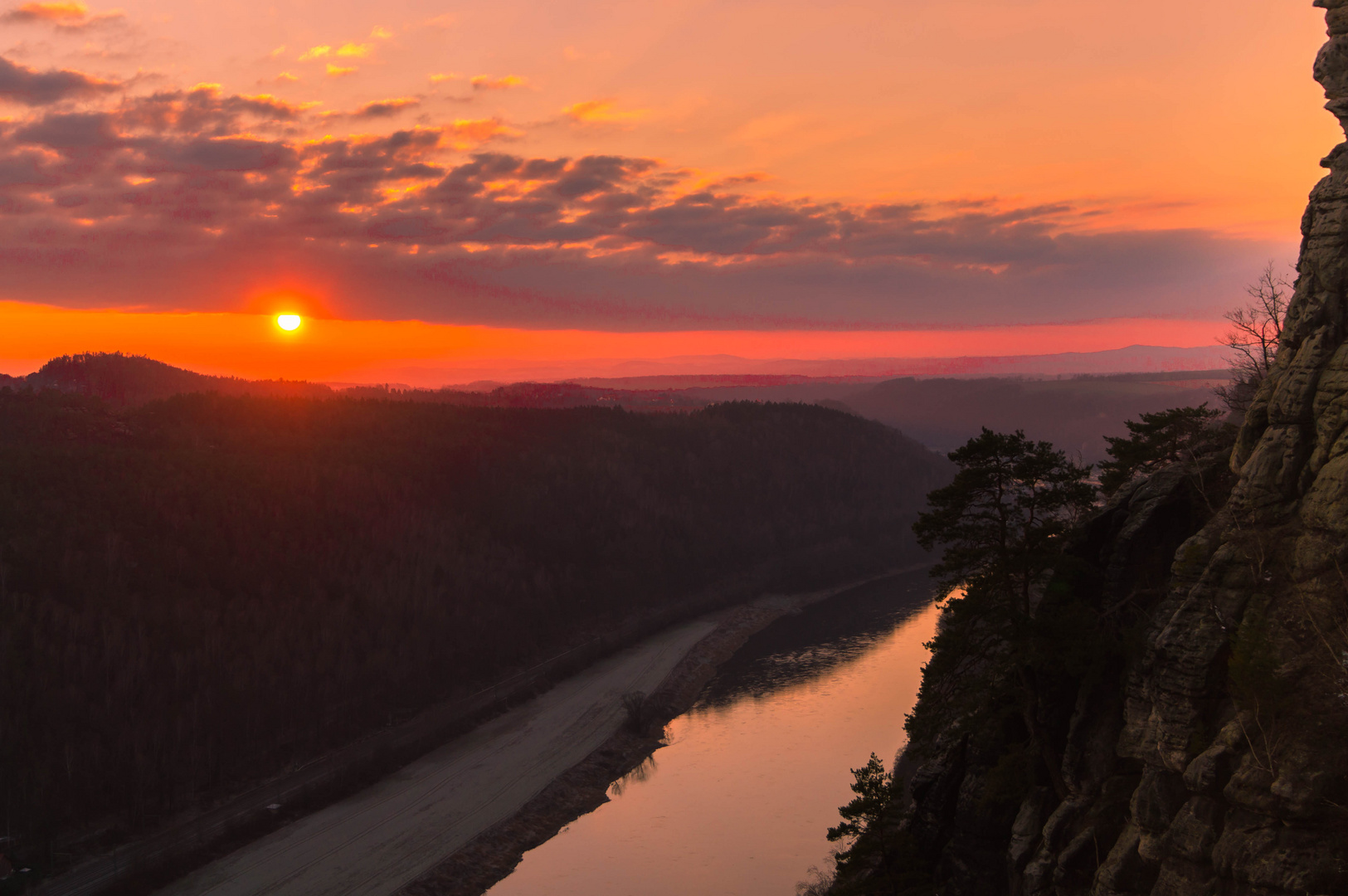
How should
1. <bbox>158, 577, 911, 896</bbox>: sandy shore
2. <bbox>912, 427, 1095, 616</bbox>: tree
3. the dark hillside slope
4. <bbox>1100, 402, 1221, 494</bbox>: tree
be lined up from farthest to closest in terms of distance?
the dark hillside slope
<bbox>158, 577, 911, 896</bbox>: sandy shore
<bbox>1100, 402, 1221, 494</bbox>: tree
<bbox>912, 427, 1095, 616</bbox>: tree

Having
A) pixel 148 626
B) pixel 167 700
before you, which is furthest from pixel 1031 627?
pixel 148 626

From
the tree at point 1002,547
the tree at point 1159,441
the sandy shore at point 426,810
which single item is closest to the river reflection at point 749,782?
the sandy shore at point 426,810

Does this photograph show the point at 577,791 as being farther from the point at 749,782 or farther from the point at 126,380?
the point at 126,380

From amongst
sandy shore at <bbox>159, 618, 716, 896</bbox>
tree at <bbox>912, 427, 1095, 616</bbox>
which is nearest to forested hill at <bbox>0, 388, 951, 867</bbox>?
sandy shore at <bbox>159, 618, 716, 896</bbox>

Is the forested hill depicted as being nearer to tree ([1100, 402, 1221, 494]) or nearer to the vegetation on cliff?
the vegetation on cliff

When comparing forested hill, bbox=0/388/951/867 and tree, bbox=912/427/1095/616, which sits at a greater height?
tree, bbox=912/427/1095/616
